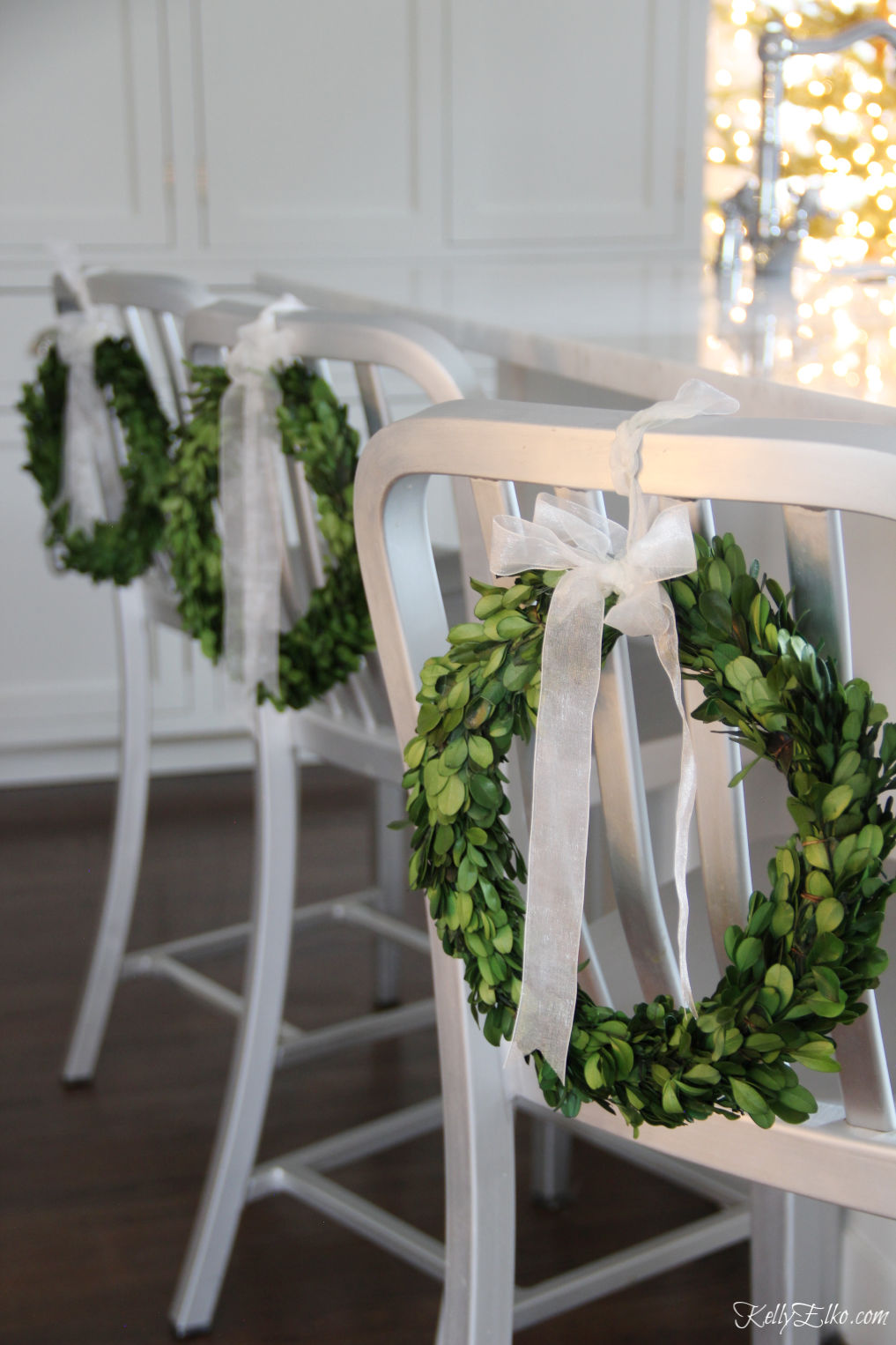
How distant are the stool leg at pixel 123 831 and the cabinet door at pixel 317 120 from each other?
4.38 feet

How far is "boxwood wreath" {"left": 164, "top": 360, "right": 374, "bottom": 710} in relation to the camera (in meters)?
1.04

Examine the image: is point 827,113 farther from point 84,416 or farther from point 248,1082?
point 248,1082

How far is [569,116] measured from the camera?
285 centimetres

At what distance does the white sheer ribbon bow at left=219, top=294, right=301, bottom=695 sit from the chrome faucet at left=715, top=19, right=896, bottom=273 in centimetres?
73

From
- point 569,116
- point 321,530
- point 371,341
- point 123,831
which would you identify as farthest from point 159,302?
point 569,116

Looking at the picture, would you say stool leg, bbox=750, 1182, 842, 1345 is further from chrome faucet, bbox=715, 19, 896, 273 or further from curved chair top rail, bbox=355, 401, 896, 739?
chrome faucet, bbox=715, 19, 896, 273

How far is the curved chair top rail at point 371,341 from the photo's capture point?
824mm

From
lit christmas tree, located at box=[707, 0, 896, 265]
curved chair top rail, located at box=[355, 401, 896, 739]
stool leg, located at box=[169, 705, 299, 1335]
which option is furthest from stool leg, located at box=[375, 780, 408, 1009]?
lit christmas tree, located at box=[707, 0, 896, 265]

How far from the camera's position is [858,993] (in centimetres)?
53

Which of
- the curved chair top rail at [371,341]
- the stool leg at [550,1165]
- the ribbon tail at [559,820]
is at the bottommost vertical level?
the stool leg at [550,1165]

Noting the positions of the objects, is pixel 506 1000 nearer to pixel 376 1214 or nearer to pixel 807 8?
pixel 376 1214

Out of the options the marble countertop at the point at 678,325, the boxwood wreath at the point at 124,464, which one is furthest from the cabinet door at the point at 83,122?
the boxwood wreath at the point at 124,464

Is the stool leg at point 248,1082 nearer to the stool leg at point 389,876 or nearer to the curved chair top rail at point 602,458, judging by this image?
the stool leg at point 389,876

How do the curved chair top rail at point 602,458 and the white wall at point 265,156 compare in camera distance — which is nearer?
the curved chair top rail at point 602,458
